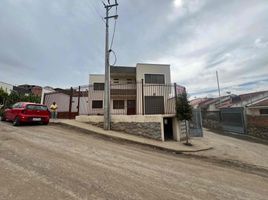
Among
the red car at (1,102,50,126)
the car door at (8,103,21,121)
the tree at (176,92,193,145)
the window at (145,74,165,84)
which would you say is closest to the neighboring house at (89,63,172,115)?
the window at (145,74,165,84)

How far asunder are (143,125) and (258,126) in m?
16.0

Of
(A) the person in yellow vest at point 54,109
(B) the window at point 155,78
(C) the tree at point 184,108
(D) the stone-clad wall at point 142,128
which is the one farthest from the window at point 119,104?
(C) the tree at point 184,108

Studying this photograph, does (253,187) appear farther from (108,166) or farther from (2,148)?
(2,148)

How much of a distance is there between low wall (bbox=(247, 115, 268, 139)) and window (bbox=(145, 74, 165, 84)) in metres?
12.2

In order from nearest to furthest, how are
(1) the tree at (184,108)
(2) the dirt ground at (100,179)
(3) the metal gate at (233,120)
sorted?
(2) the dirt ground at (100,179) < (1) the tree at (184,108) < (3) the metal gate at (233,120)

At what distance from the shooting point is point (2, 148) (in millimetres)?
5414

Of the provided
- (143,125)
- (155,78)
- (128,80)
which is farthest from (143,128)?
(128,80)

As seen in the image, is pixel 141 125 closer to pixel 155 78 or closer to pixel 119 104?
pixel 119 104

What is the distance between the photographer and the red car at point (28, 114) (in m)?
9.74

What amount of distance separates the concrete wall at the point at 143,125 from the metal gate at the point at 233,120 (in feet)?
47.9

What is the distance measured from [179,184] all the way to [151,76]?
72.3 ft

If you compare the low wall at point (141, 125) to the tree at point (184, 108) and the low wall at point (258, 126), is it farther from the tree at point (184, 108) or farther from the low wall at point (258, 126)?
the low wall at point (258, 126)

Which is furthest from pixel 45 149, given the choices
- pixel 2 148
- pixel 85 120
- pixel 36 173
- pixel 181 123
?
pixel 181 123

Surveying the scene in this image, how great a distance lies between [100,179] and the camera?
3.69m
